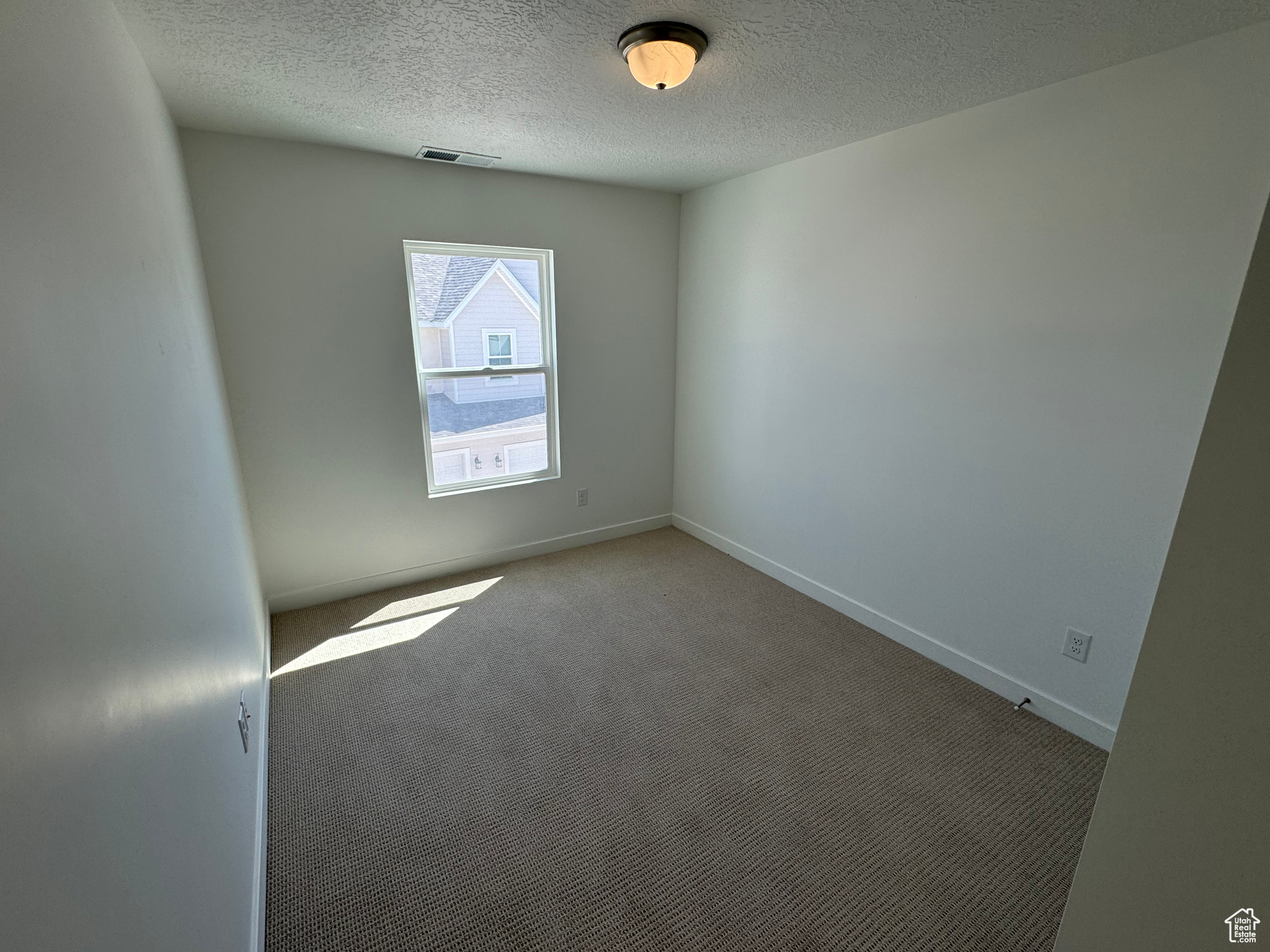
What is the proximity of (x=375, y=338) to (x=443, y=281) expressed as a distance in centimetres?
50

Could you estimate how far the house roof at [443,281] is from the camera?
3143mm

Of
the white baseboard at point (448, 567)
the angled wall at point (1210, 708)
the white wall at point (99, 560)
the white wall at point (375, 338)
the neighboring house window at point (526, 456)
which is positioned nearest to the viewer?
the white wall at point (99, 560)

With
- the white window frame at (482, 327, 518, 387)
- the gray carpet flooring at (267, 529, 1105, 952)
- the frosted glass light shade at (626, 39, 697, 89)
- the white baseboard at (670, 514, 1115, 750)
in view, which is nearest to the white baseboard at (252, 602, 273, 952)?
the gray carpet flooring at (267, 529, 1105, 952)

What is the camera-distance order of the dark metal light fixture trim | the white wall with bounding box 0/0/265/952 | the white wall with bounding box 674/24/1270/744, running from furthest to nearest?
the white wall with bounding box 674/24/1270/744, the dark metal light fixture trim, the white wall with bounding box 0/0/265/952

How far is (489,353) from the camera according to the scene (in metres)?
3.42

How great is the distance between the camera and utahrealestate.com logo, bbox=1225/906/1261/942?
745 millimetres

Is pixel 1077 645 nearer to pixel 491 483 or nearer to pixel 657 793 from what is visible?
pixel 657 793

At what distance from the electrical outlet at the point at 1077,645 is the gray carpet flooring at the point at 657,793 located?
1.04 feet

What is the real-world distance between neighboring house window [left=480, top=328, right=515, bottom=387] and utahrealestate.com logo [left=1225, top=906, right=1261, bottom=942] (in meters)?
3.40

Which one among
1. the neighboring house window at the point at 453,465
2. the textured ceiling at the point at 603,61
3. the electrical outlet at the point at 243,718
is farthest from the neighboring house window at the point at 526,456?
the electrical outlet at the point at 243,718

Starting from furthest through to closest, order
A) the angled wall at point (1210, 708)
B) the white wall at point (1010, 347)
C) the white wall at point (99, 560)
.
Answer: the white wall at point (1010, 347) → the angled wall at point (1210, 708) → the white wall at point (99, 560)

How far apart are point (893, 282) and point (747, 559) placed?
1872 millimetres

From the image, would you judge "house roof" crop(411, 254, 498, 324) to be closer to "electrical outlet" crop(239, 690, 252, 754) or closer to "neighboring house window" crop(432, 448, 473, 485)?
"neighboring house window" crop(432, 448, 473, 485)

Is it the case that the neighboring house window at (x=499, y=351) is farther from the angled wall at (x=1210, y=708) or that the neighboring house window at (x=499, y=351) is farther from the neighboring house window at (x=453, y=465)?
the angled wall at (x=1210, y=708)
